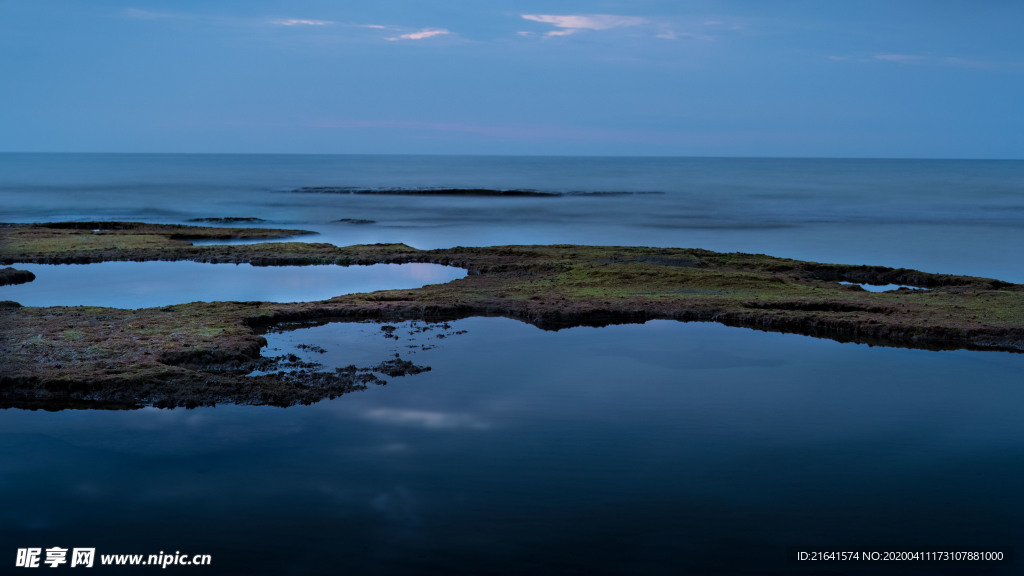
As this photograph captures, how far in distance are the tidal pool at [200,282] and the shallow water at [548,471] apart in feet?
35.9

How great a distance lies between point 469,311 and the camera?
26.2 metres

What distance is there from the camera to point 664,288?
29.4 meters

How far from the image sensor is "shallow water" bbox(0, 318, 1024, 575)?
11.5 m

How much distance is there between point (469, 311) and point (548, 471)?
41.6ft

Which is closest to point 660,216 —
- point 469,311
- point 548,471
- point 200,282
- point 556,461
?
point 200,282

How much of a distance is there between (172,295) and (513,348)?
44.4 feet

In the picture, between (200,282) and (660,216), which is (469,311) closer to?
(200,282)

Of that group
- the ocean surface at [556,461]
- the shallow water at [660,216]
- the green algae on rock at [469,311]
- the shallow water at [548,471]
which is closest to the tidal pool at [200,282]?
the green algae on rock at [469,311]

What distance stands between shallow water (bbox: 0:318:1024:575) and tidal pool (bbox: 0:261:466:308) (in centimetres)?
1093

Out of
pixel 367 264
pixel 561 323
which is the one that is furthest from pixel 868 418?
pixel 367 264

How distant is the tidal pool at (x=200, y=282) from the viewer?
95.3 ft

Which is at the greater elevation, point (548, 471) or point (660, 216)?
point (660, 216)

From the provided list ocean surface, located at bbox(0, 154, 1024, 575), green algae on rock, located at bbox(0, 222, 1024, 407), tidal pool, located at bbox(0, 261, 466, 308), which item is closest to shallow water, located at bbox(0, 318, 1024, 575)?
ocean surface, located at bbox(0, 154, 1024, 575)

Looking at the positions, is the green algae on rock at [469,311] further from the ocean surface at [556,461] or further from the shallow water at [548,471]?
the shallow water at [548,471]
